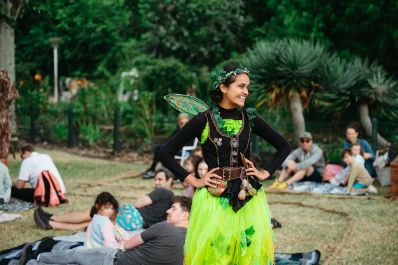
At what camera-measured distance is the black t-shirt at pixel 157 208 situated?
8844mm

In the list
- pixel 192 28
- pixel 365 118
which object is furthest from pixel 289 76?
pixel 192 28

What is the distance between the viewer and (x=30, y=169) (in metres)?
10.9

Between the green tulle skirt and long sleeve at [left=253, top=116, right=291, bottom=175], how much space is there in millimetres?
359

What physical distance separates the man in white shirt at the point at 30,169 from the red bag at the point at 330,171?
478 cm

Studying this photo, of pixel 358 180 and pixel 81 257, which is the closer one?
pixel 81 257

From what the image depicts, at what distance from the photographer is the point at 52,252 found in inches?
268

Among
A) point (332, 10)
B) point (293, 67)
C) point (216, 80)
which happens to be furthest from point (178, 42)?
point (216, 80)

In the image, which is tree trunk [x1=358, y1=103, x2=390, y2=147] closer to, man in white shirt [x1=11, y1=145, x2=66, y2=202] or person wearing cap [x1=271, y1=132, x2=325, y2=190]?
person wearing cap [x1=271, y1=132, x2=325, y2=190]

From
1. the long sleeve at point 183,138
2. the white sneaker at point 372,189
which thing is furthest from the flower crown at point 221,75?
the white sneaker at point 372,189

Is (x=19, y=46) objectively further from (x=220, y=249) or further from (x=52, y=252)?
(x=220, y=249)

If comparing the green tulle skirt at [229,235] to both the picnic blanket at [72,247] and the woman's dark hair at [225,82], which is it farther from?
the picnic blanket at [72,247]

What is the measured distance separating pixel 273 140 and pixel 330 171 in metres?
8.42

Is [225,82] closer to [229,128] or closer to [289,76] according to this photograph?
[229,128]

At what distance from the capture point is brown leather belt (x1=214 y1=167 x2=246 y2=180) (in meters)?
4.55
